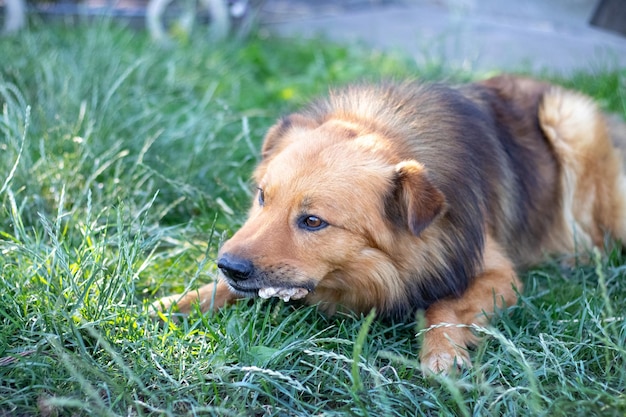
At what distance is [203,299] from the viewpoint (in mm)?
3270

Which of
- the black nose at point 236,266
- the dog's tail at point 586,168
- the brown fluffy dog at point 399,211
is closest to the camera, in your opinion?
the black nose at point 236,266

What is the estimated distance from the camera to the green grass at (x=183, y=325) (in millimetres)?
2578

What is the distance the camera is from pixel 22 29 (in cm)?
647

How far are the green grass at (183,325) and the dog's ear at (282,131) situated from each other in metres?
0.47

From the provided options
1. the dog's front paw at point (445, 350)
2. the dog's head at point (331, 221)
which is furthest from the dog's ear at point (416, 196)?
the dog's front paw at point (445, 350)

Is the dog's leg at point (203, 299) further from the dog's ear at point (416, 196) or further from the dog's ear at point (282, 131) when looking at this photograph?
the dog's ear at point (416, 196)

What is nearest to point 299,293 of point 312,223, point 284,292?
point 284,292

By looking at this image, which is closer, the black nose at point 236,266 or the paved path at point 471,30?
the black nose at point 236,266

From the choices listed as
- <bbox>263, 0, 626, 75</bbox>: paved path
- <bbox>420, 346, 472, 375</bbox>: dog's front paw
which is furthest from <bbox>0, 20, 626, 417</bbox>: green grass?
<bbox>263, 0, 626, 75</bbox>: paved path

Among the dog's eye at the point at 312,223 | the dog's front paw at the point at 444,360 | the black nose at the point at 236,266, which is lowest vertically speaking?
the dog's front paw at the point at 444,360

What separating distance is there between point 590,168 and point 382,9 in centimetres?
599

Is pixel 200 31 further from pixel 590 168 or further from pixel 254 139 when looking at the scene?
pixel 590 168

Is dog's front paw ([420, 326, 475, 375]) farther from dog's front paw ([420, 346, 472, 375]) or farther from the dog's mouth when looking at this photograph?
the dog's mouth

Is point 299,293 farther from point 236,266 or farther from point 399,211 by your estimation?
point 399,211
